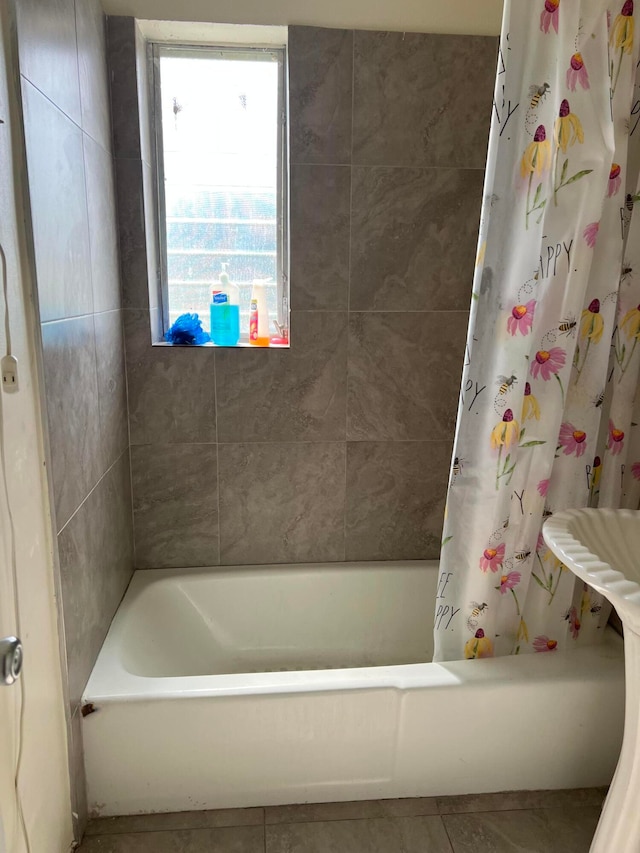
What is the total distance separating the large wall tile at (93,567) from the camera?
1.40 metres

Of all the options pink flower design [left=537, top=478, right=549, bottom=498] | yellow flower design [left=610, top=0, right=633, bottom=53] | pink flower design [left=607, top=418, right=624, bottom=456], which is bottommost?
pink flower design [left=537, top=478, right=549, bottom=498]

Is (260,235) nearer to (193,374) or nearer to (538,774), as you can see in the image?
(193,374)

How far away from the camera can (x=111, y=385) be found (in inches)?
71.9

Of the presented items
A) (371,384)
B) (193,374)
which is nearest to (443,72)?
(371,384)

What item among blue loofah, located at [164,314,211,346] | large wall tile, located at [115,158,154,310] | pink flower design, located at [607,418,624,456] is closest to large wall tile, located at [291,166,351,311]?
blue loofah, located at [164,314,211,346]

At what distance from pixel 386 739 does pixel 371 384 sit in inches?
41.6

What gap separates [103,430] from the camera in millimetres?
1719

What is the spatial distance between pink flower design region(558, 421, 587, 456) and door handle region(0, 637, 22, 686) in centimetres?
127

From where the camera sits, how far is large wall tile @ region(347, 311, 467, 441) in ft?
6.86

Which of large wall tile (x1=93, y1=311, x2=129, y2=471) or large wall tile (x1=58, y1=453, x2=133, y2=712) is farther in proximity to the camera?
large wall tile (x1=93, y1=311, x2=129, y2=471)

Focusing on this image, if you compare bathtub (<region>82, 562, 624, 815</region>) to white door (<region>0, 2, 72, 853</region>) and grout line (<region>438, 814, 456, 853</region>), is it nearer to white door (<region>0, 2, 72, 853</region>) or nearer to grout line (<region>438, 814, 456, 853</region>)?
grout line (<region>438, 814, 456, 853</region>)

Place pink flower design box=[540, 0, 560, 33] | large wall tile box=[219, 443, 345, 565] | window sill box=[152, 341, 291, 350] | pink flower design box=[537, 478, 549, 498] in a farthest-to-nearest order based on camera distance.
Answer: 1. large wall tile box=[219, 443, 345, 565]
2. window sill box=[152, 341, 291, 350]
3. pink flower design box=[537, 478, 549, 498]
4. pink flower design box=[540, 0, 560, 33]

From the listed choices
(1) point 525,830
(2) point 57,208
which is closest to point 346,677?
(1) point 525,830

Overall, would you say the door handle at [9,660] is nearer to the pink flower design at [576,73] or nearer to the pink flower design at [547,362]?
the pink flower design at [547,362]
